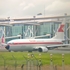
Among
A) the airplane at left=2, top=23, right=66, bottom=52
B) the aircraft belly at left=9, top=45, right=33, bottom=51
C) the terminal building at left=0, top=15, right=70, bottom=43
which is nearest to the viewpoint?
the aircraft belly at left=9, top=45, right=33, bottom=51

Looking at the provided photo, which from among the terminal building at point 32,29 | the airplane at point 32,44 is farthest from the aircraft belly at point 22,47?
the terminal building at point 32,29

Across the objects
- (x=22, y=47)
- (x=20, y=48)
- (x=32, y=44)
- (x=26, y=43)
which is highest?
(x=26, y=43)

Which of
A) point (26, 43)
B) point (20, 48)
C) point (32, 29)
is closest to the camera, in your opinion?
point (20, 48)

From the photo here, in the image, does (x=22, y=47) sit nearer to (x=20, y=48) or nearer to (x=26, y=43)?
(x=20, y=48)

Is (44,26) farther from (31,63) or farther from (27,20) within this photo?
(31,63)

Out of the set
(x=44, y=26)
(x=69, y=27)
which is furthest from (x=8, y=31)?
(x=69, y=27)

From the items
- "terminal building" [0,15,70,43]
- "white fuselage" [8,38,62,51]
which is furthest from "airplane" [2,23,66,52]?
"terminal building" [0,15,70,43]

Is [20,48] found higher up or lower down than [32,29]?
lower down

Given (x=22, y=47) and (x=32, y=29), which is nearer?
(x=22, y=47)

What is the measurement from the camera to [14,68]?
21.0 m

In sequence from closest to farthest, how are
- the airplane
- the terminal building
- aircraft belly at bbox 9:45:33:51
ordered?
aircraft belly at bbox 9:45:33:51 < the airplane < the terminal building

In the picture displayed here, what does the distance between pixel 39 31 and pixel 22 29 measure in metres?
9.81

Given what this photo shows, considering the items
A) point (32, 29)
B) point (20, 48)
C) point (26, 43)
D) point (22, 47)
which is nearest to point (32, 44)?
point (26, 43)

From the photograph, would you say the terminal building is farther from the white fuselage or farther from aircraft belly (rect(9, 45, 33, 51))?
aircraft belly (rect(9, 45, 33, 51))
